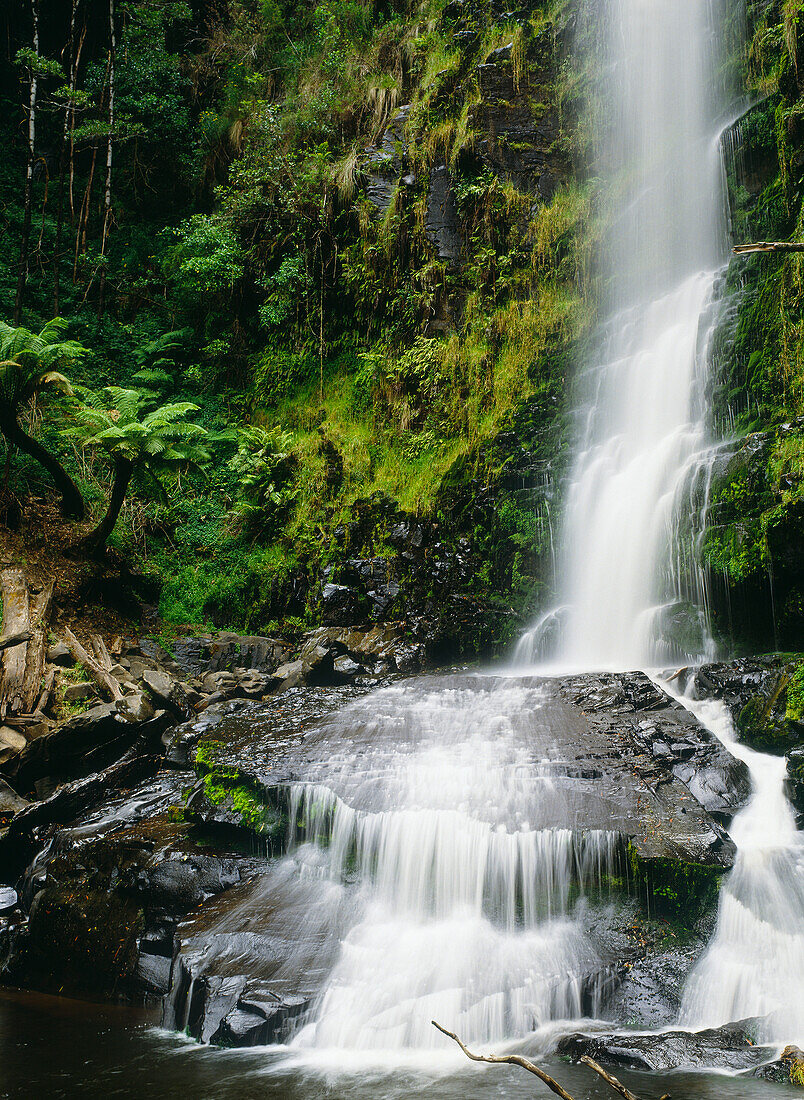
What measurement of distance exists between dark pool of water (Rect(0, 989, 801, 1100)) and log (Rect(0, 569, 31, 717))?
3.69m

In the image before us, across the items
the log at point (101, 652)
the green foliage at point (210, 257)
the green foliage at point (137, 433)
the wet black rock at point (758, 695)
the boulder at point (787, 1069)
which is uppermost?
the green foliage at point (210, 257)

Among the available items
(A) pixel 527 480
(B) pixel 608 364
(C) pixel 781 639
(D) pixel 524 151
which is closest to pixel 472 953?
(C) pixel 781 639

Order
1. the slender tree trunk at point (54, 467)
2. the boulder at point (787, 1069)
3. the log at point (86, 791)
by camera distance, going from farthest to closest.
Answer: the slender tree trunk at point (54, 467)
the log at point (86, 791)
the boulder at point (787, 1069)

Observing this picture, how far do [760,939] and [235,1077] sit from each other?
3.56m

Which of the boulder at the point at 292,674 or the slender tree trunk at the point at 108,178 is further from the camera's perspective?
the slender tree trunk at the point at 108,178

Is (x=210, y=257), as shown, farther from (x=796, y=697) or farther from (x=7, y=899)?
(x=796, y=697)

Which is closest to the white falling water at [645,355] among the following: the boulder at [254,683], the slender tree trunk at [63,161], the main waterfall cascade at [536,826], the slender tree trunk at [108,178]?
the main waterfall cascade at [536,826]

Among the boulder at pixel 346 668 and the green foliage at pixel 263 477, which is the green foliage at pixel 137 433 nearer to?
the green foliage at pixel 263 477

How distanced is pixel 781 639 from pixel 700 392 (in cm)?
427

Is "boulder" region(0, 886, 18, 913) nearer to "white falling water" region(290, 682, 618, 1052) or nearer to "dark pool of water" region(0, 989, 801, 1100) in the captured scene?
"dark pool of water" region(0, 989, 801, 1100)

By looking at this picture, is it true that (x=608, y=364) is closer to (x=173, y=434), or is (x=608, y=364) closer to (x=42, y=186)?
(x=173, y=434)

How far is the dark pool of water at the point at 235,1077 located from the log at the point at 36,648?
3.82m

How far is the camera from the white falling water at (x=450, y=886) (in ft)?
14.4

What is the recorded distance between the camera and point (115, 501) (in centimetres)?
977
